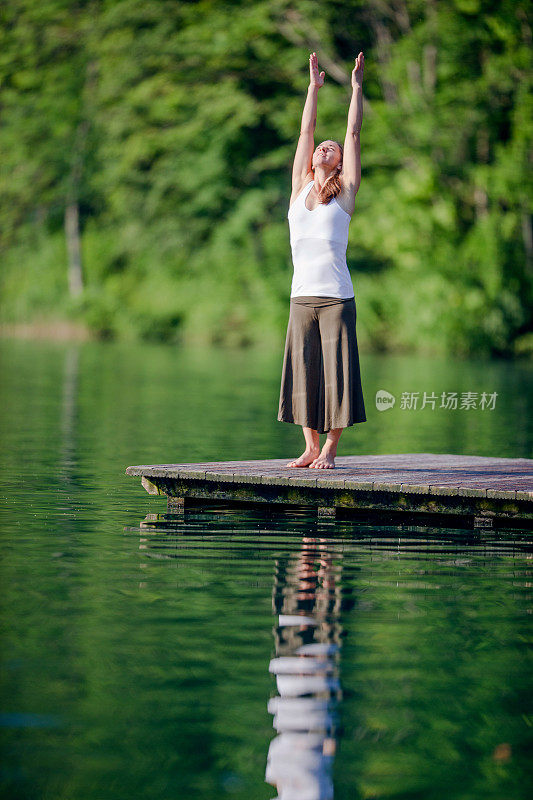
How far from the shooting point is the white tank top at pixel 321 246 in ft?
28.6

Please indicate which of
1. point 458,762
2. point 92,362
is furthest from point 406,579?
point 92,362

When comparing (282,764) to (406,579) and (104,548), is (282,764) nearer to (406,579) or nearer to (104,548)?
(406,579)

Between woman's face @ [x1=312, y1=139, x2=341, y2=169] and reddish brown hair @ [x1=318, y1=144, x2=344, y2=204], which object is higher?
woman's face @ [x1=312, y1=139, x2=341, y2=169]

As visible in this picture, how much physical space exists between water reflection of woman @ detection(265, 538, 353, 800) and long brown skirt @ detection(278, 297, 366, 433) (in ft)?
6.50

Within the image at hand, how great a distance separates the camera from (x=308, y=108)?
8945mm

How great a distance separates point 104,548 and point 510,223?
32.1 m

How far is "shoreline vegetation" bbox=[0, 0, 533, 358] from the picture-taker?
3825cm

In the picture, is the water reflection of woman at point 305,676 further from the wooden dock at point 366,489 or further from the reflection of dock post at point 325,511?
the reflection of dock post at point 325,511

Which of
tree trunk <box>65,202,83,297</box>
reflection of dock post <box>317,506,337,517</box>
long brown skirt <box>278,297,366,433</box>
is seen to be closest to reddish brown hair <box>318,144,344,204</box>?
long brown skirt <box>278,297,366,433</box>

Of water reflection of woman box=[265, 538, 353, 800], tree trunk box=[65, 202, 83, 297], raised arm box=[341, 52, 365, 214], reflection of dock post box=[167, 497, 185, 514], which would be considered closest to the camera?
water reflection of woman box=[265, 538, 353, 800]

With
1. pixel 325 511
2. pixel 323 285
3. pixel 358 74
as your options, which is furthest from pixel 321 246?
pixel 325 511

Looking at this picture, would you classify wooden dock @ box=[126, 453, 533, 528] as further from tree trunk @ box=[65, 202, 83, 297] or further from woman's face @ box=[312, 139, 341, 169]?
tree trunk @ box=[65, 202, 83, 297]

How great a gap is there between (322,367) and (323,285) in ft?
1.74

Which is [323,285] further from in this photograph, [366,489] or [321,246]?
[366,489]
